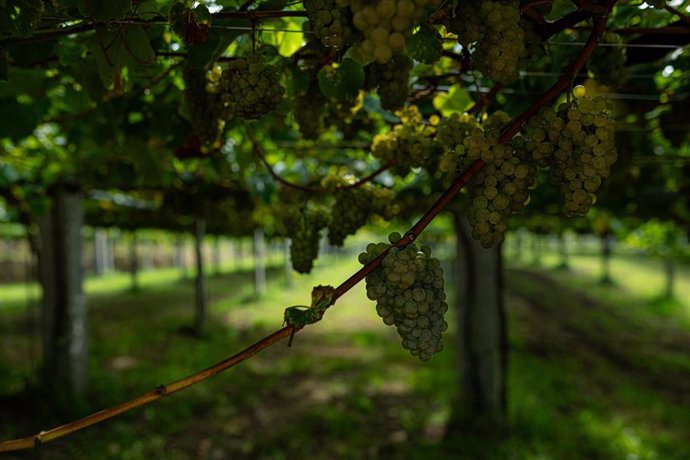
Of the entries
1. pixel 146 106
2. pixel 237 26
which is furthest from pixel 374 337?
pixel 237 26

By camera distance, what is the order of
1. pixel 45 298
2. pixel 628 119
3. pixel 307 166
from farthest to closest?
pixel 45 298 < pixel 307 166 < pixel 628 119

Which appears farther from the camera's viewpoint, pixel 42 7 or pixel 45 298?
pixel 45 298

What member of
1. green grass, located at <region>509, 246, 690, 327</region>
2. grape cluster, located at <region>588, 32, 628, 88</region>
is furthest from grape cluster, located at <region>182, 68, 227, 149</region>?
green grass, located at <region>509, 246, 690, 327</region>

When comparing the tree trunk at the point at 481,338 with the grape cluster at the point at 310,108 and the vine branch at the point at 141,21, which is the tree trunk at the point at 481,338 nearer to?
the grape cluster at the point at 310,108

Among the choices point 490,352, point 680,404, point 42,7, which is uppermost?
point 42,7

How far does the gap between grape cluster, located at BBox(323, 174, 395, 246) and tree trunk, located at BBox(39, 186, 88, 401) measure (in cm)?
509

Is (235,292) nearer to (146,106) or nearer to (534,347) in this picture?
(534,347)

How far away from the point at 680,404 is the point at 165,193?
717 cm

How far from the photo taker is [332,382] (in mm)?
6922

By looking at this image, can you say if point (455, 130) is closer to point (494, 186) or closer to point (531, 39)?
point (531, 39)

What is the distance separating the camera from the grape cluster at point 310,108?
1592 millimetres

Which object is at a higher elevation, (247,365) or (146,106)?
(146,106)

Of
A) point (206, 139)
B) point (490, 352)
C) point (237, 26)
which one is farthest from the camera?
point (490, 352)

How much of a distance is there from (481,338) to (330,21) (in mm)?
A: 4765
